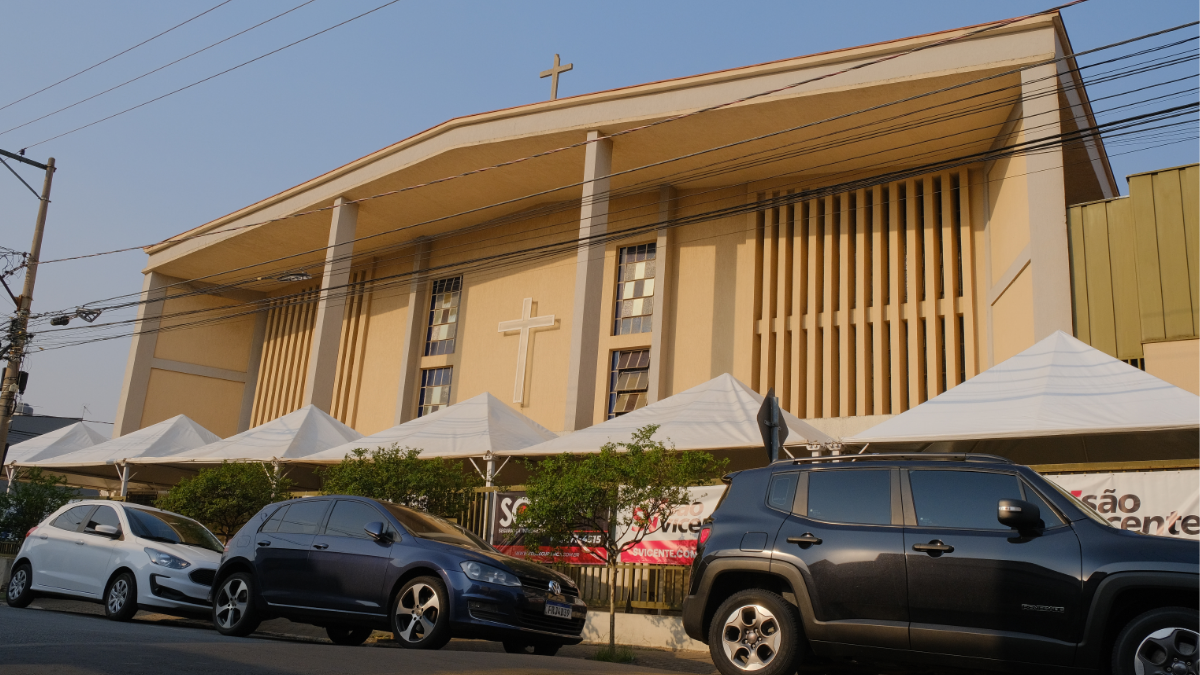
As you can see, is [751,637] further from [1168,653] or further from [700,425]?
[700,425]

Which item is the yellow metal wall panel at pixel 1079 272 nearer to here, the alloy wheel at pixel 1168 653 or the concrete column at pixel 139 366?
the alloy wheel at pixel 1168 653

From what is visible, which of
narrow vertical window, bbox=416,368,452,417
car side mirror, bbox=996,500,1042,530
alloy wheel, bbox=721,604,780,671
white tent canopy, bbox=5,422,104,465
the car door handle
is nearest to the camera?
car side mirror, bbox=996,500,1042,530

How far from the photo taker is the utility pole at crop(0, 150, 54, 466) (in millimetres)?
22516

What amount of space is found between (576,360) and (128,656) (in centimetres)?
1621

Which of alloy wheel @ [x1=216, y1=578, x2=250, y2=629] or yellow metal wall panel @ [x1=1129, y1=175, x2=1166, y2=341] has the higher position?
yellow metal wall panel @ [x1=1129, y1=175, x2=1166, y2=341]

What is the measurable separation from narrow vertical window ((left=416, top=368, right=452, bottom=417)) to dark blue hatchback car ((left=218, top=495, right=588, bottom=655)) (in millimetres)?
18393

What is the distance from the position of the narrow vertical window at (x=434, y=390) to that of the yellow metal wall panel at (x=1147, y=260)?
1900 cm

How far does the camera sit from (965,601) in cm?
647

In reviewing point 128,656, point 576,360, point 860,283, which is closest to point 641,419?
point 576,360

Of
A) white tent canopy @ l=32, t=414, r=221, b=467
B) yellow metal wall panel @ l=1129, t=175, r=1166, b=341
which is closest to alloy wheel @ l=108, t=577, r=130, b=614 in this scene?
white tent canopy @ l=32, t=414, r=221, b=467

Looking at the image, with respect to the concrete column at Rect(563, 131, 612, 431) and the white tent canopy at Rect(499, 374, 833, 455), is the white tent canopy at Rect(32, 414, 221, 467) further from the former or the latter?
the white tent canopy at Rect(499, 374, 833, 455)

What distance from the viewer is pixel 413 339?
1206 inches

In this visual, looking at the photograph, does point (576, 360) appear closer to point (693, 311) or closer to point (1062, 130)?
point (693, 311)

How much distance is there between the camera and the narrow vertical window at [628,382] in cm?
2544
